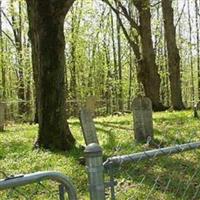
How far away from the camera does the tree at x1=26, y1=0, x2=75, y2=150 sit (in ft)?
32.5

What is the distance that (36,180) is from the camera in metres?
2.65

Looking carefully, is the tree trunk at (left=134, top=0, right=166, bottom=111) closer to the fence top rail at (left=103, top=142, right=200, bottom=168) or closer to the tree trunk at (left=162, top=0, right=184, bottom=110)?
the tree trunk at (left=162, top=0, right=184, bottom=110)

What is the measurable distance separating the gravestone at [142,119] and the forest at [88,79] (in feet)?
1.21

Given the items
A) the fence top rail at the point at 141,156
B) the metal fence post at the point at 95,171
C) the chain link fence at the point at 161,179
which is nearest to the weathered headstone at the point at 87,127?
the chain link fence at the point at 161,179

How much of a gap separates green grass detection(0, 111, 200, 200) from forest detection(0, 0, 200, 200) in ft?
0.08

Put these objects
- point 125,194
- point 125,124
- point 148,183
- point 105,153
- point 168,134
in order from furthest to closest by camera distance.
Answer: point 125,124
point 168,134
point 105,153
point 148,183
point 125,194

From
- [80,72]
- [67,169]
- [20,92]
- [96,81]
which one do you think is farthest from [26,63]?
[67,169]

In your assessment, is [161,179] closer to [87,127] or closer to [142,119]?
[87,127]

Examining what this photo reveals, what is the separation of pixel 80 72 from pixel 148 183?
38.5m

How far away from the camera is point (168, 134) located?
440 inches

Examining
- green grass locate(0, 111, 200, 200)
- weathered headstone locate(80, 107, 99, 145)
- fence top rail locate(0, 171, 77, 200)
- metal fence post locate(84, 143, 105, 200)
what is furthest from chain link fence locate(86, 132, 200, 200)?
fence top rail locate(0, 171, 77, 200)

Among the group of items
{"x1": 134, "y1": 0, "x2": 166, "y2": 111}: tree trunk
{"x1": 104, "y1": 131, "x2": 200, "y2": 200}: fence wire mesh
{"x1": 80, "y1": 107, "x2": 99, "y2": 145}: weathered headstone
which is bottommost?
{"x1": 104, "y1": 131, "x2": 200, "y2": 200}: fence wire mesh

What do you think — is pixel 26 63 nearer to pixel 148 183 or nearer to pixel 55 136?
pixel 55 136

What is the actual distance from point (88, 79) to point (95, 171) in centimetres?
4519
